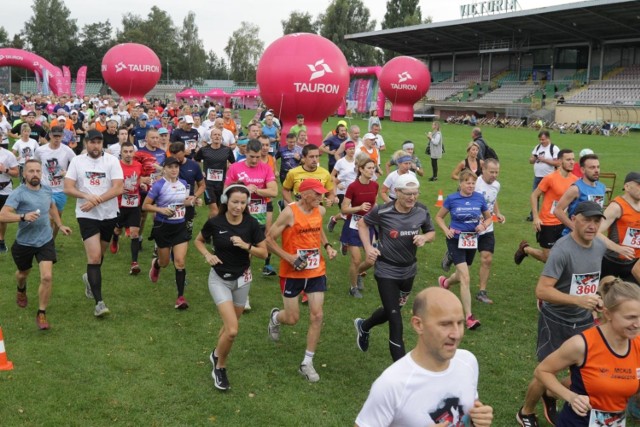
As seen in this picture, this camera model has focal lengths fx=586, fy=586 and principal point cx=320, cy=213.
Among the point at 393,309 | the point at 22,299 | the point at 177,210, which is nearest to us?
the point at 393,309

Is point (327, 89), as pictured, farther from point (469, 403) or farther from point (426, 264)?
point (469, 403)

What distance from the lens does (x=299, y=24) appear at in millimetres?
89625

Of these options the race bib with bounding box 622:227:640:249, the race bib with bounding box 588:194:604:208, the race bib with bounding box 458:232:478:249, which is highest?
the race bib with bounding box 588:194:604:208

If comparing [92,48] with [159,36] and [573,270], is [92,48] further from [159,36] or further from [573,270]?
[573,270]

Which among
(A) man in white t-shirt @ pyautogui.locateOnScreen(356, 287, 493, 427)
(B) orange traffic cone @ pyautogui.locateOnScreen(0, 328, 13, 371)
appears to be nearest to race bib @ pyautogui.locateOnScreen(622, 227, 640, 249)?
(A) man in white t-shirt @ pyautogui.locateOnScreen(356, 287, 493, 427)

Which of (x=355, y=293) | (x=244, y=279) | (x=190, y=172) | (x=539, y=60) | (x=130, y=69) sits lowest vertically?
(x=355, y=293)

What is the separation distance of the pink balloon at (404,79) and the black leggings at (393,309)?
37328mm

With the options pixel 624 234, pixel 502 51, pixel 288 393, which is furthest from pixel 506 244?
pixel 502 51

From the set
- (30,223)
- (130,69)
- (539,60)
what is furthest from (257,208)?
(539,60)

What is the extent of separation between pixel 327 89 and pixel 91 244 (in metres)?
13.2

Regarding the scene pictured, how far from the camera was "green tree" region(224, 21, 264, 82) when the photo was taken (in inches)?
3873

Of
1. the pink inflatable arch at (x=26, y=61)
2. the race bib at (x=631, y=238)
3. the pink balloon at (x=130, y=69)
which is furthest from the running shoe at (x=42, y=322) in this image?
the pink inflatable arch at (x=26, y=61)

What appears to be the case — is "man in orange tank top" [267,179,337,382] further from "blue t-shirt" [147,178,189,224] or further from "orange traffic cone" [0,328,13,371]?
"orange traffic cone" [0,328,13,371]

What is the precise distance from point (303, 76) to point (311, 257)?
13.8 m
